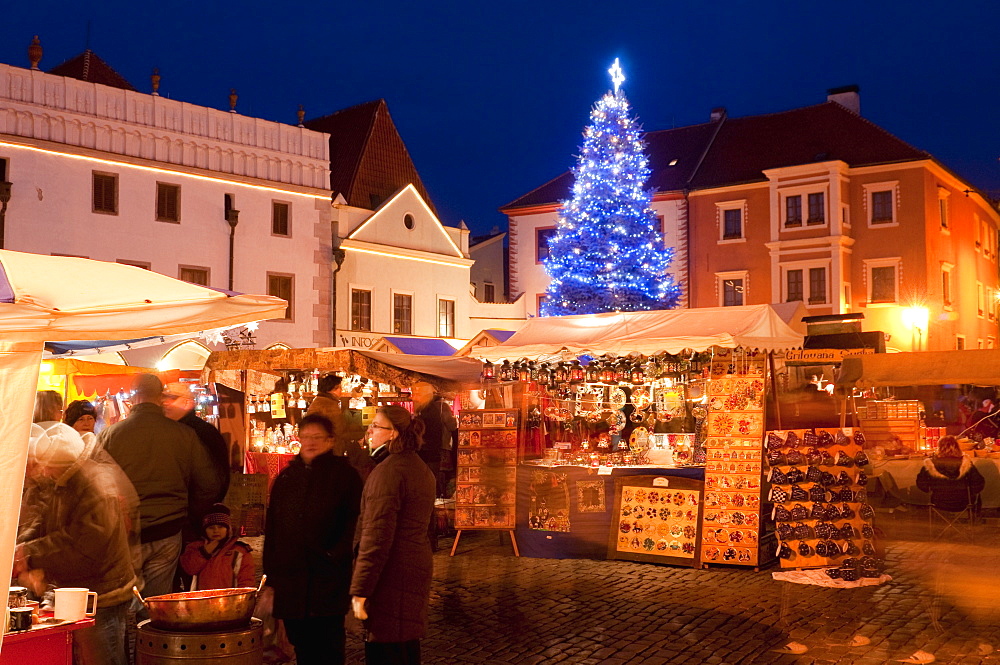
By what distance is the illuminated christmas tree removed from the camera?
3102cm

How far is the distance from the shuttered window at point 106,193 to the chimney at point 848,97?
87.0 feet

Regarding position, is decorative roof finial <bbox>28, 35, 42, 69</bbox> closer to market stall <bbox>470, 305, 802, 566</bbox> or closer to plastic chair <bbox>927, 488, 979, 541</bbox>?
market stall <bbox>470, 305, 802, 566</bbox>

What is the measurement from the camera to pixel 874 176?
35.6 metres

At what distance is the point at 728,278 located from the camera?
124ft

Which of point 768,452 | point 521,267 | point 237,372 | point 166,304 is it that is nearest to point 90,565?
point 166,304

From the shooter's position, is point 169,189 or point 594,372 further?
point 169,189

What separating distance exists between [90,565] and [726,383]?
765cm

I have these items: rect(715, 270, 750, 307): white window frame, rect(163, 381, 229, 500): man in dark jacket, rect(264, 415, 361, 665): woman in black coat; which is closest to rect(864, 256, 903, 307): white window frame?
rect(715, 270, 750, 307): white window frame

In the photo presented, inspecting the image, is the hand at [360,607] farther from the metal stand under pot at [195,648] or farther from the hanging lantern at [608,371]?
the hanging lantern at [608,371]

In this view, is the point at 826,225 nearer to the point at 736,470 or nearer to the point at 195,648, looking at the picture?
the point at 736,470

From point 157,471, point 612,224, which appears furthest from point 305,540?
point 612,224

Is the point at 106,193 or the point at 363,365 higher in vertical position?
the point at 106,193

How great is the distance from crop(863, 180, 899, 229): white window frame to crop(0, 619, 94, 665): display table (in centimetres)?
3450

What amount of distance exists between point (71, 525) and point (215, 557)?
1.54 metres
